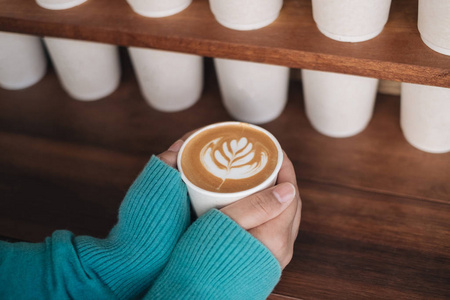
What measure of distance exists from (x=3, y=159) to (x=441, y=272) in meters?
0.73

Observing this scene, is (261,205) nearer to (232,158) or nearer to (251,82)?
(232,158)

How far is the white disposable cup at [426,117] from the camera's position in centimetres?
69

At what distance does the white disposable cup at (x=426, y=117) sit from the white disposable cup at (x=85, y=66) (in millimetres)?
541

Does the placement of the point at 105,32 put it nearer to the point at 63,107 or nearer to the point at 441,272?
the point at 63,107

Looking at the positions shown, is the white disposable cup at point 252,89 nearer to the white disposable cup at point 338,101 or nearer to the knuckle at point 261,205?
the white disposable cup at point 338,101

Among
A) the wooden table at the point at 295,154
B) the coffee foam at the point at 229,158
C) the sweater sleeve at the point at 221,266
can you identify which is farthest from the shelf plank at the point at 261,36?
the sweater sleeve at the point at 221,266

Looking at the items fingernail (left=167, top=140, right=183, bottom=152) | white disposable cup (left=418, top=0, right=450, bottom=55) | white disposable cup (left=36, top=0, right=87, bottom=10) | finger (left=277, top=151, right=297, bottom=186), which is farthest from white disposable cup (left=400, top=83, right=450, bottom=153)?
white disposable cup (left=36, top=0, right=87, bottom=10)

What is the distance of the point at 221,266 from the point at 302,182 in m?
0.26

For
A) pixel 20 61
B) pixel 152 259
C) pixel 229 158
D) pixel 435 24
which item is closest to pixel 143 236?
pixel 152 259

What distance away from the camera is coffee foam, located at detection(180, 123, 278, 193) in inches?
23.1

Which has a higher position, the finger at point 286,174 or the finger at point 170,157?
the finger at point 170,157

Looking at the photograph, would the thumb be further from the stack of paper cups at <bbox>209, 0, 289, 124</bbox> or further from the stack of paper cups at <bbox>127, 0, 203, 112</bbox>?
the stack of paper cups at <bbox>127, 0, 203, 112</bbox>

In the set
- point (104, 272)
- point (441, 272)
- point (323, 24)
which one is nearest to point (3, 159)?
point (104, 272)

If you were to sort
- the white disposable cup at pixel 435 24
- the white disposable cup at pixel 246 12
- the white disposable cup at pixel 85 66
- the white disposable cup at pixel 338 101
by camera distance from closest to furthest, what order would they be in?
the white disposable cup at pixel 435 24 → the white disposable cup at pixel 246 12 → the white disposable cup at pixel 338 101 → the white disposable cup at pixel 85 66
